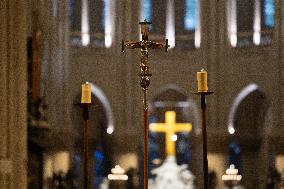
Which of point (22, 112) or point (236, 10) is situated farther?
point (236, 10)

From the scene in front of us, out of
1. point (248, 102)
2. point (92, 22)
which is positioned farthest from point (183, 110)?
point (92, 22)

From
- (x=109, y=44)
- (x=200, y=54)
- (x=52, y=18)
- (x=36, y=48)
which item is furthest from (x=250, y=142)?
(x=36, y=48)

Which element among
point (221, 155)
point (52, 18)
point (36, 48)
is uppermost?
point (52, 18)

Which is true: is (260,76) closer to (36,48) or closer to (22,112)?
(36,48)

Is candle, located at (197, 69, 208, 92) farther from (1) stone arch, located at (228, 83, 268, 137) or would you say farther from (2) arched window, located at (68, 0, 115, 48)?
(1) stone arch, located at (228, 83, 268, 137)

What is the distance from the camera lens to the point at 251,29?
16.6 m

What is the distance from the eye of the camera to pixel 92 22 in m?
16.6

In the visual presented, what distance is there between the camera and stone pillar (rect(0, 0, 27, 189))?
6391 mm

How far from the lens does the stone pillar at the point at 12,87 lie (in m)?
6.39

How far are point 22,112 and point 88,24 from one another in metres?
9.98

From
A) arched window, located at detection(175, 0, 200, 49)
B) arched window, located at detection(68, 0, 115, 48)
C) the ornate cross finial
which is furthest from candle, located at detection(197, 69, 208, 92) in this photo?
arched window, located at detection(175, 0, 200, 49)

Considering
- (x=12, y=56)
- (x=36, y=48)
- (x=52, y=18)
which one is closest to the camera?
(x=12, y=56)

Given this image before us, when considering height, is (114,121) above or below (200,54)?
below

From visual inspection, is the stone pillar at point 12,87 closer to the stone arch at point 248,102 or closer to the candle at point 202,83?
the candle at point 202,83
